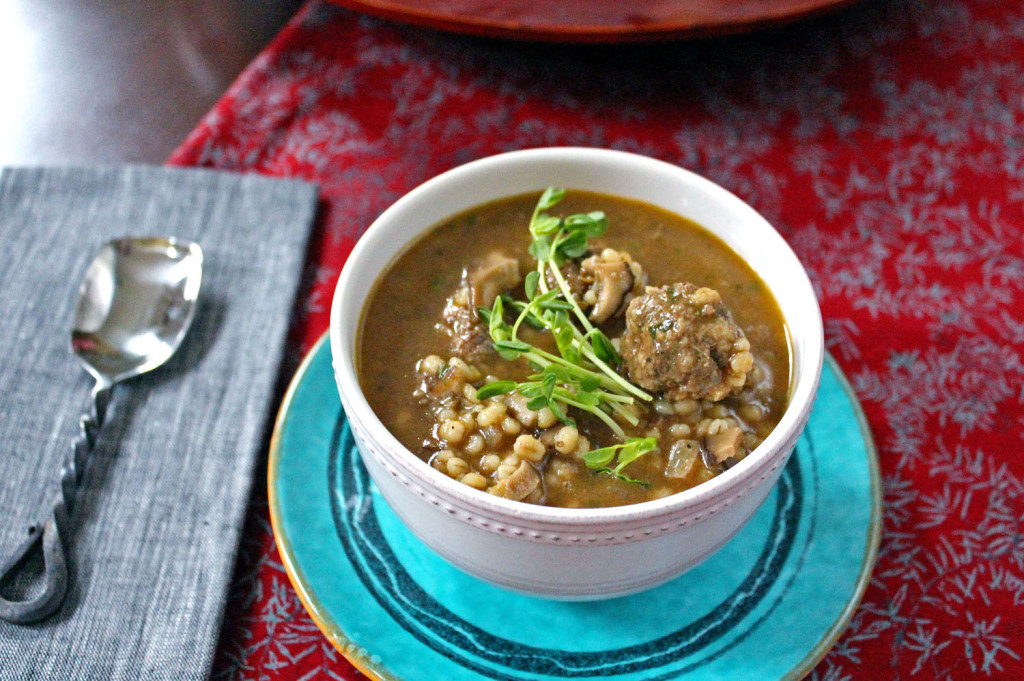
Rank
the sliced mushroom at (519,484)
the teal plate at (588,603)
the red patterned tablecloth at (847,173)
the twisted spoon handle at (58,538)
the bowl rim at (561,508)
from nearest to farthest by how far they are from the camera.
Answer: the bowl rim at (561,508) < the sliced mushroom at (519,484) < the teal plate at (588,603) < the twisted spoon handle at (58,538) < the red patterned tablecloth at (847,173)

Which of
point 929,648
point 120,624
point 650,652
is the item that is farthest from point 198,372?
point 929,648

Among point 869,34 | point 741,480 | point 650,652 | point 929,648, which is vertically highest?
point 741,480

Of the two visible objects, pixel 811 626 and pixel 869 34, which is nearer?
pixel 811 626

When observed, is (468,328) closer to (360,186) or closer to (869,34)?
(360,186)

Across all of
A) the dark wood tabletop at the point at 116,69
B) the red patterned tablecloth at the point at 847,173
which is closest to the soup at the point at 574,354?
the red patterned tablecloth at the point at 847,173

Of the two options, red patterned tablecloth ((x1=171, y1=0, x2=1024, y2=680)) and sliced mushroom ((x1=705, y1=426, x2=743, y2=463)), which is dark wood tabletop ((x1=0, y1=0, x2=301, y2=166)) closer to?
A: red patterned tablecloth ((x1=171, y1=0, x2=1024, y2=680))

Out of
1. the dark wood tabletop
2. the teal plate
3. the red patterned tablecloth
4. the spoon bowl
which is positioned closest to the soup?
the teal plate

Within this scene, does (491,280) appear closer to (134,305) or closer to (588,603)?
(588,603)

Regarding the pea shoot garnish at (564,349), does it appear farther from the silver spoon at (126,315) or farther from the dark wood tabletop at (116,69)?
the dark wood tabletop at (116,69)
